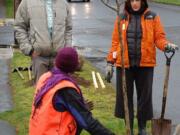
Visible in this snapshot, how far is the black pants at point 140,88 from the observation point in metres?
7.32

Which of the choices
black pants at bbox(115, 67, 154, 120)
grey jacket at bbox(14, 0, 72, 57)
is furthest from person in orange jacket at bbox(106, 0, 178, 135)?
grey jacket at bbox(14, 0, 72, 57)

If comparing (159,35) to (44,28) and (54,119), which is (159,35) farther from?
(54,119)

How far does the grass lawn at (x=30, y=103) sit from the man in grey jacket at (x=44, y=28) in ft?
3.75

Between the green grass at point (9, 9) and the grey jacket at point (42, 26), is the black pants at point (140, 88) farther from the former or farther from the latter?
the green grass at point (9, 9)

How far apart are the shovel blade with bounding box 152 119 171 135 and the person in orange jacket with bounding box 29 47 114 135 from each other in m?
2.85

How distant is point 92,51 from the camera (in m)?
17.5

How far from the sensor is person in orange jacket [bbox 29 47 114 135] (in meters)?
4.48

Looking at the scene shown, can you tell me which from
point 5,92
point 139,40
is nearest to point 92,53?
point 5,92

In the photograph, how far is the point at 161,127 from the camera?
7324 millimetres

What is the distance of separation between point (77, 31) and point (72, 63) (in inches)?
779

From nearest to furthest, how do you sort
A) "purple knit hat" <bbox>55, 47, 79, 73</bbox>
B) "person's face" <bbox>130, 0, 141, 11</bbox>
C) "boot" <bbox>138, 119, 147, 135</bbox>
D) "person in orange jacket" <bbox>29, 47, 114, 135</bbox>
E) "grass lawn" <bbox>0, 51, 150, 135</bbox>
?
"person in orange jacket" <bbox>29, 47, 114, 135</bbox>
"purple knit hat" <bbox>55, 47, 79, 73</bbox>
"person's face" <bbox>130, 0, 141, 11</bbox>
"boot" <bbox>138, 119, 147, 135</bbox>
"grass lawn" <bbox>0, 51, 150, 135</bbox>

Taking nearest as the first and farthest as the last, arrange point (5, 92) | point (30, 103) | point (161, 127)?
1. point (161, 127)
2. point (30, 103)
3. point (5, 92)

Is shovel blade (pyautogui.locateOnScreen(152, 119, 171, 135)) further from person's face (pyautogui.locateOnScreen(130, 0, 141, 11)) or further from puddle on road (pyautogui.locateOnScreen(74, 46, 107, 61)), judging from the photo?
puddle on road (pyautogui.locateOnScreen(74, 46, 107, 61))

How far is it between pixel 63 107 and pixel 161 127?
3012mm
